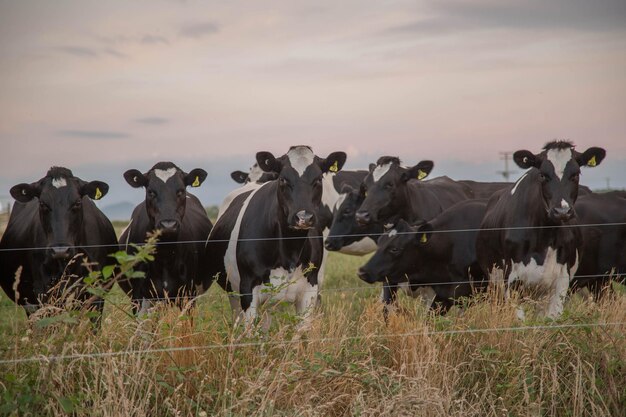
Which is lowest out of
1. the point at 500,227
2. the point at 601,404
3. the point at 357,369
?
the point at 601,404

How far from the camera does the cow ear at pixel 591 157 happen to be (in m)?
8.92

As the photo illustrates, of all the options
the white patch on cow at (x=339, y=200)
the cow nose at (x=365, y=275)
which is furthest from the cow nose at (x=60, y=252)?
the white patch on cow at (x=339, y=200)

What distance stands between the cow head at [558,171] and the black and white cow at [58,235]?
4390 millimetres

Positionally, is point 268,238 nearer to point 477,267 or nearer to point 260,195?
point 260,195

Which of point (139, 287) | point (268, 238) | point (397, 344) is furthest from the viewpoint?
point (139, 287)

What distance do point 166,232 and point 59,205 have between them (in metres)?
1.06

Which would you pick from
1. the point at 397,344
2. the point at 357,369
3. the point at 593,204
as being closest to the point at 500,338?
the point at 397,344

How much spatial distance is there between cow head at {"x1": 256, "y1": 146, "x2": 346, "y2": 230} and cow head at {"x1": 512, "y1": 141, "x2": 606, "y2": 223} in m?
2.19

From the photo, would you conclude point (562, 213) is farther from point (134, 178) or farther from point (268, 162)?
point (134, 178)

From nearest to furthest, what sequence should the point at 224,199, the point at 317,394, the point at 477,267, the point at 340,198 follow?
the point at 317,394, the point at 477,267, the point at 224,199, the point at 340,198

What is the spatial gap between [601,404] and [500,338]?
875 mm

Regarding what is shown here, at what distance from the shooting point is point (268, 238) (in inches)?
326

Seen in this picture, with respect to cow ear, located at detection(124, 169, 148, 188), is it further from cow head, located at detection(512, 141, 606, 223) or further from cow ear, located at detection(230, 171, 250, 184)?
cow ear, located at detection(230, 171, 250, 184)

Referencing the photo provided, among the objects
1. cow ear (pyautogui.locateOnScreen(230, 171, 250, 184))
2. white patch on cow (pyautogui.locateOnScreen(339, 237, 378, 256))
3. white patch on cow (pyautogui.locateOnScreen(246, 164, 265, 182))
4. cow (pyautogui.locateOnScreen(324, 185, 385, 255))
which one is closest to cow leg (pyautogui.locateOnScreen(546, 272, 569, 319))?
cow (pyautogui.locateOnScreen(324, 185, 385, 255))
